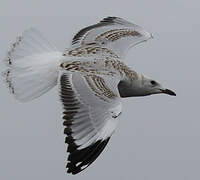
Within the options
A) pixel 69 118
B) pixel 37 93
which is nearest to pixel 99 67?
pixel 37 93

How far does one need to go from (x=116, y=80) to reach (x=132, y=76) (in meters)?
0.50

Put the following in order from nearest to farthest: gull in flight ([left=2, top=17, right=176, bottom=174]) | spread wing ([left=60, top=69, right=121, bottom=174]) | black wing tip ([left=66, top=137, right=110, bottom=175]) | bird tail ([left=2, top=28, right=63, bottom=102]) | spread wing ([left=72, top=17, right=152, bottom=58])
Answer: black wing tip ([left=66, top=137, right=110, bottom=175]), spread wing ([left=60, top=69, right=121, bottom=174]), gull in flight ([left=2, top=17, right=176, bottom=174]), bird tail ([left=2, top=28, right=63, bottom=102]), spread wing ([left=72, top=17, right=152, bottom=58])

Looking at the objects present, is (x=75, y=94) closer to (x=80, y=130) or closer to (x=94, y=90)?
(x=94, y=90)

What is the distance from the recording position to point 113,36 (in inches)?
296

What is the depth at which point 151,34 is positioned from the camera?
7918 mm

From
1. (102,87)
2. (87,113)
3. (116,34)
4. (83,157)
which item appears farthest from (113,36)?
(83,157)

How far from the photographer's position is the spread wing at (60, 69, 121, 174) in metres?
4.95

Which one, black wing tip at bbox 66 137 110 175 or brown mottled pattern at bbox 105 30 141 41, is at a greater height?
brown mottled pattern at bbox 105 30 141 41

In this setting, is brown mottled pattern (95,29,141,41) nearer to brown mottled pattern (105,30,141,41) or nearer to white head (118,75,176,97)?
brown mottled pattern (105,30,141,41)

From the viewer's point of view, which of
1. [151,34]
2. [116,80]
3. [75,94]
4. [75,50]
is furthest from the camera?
[151,34]

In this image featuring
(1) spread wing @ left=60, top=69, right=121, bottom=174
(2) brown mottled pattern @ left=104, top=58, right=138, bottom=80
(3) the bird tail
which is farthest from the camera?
(2) brown mottled pattern @ left=104, top=58, right=138, bottom=80

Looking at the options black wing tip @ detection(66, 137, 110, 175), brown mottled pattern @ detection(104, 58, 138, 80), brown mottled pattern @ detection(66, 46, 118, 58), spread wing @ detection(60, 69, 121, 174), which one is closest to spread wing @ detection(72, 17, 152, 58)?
brown mottled pattern @ detection(66, 46, 118, 58)

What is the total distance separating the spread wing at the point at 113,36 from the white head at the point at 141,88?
1.82ft

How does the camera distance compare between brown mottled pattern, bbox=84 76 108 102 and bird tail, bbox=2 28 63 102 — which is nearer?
brown mottled pattern, bbox=84 76 108 102
